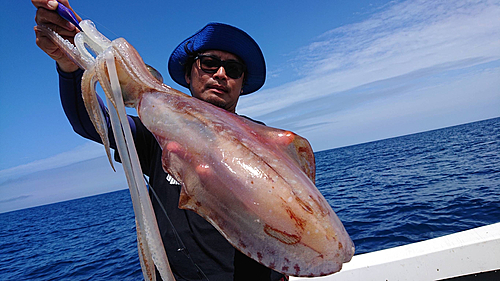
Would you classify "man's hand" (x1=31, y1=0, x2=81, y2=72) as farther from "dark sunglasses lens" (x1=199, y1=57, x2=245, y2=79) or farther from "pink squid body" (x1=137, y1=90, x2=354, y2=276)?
"dark sunglasses lens" (x1=199, y1=57, x2=245, y2=79)

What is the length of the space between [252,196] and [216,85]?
1869mm

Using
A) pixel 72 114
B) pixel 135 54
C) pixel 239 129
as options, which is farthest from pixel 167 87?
pixel 72 114

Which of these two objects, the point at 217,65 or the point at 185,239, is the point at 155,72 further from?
the point at 217,65

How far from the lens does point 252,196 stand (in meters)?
0.89

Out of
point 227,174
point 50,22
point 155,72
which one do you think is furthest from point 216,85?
point 227,174

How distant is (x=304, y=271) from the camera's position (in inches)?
33.8

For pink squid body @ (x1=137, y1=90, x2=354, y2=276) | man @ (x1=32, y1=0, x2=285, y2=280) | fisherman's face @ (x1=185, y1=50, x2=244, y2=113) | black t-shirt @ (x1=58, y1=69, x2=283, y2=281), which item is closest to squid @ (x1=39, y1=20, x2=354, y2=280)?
pink squid body @ (x1=137, y1=90, x2=354, y2=276)

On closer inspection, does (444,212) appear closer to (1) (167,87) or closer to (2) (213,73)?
(2) (213,73)

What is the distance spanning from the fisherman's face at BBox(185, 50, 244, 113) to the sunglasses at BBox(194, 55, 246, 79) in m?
0.02

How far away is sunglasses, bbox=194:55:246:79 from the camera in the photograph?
263 cm

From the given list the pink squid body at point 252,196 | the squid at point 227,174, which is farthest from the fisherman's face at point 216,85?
the pink squid body at point 252,196

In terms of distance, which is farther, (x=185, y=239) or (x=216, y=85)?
(x=216, y=85)

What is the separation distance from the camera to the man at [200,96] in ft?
5.33

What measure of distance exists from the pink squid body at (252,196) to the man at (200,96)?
0.89 feet
